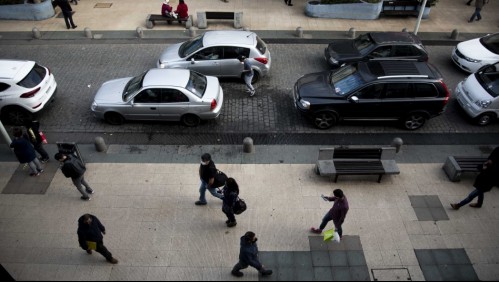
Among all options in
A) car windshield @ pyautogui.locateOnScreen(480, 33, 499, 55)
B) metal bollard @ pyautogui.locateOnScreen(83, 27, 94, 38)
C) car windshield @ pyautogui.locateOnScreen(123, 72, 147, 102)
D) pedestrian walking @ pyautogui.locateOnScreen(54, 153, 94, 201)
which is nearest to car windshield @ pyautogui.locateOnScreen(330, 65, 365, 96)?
car windshield @ pyautogui.locateOnScreen(123, 72, 147, 102)

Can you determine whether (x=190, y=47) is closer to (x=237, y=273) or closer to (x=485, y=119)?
(x=237, y=273)

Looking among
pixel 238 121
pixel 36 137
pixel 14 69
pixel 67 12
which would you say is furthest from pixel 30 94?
pixel 67 12

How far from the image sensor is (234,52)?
43.3 feet

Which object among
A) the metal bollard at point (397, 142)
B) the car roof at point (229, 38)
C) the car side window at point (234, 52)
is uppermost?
the car roof at point (229, 38)

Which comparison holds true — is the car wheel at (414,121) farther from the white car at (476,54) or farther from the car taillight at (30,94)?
the car taillight at (30,94)

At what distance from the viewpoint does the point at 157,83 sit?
36.8 ft

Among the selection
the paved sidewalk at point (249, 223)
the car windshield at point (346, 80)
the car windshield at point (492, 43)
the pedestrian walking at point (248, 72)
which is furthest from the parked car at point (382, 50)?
the paved sidewalk at point (249, 223)

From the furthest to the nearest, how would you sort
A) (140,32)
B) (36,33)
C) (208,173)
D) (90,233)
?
(140,32) < (36,33) < (208,173) < (90,233)

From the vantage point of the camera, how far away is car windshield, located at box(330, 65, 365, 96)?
446 inches

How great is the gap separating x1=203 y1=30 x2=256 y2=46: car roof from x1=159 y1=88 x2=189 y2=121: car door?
9.41ft

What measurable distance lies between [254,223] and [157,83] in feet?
17.0

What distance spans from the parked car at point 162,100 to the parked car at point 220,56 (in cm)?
146

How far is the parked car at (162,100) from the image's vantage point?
441 inches

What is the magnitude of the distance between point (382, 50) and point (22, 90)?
39.0 ft
